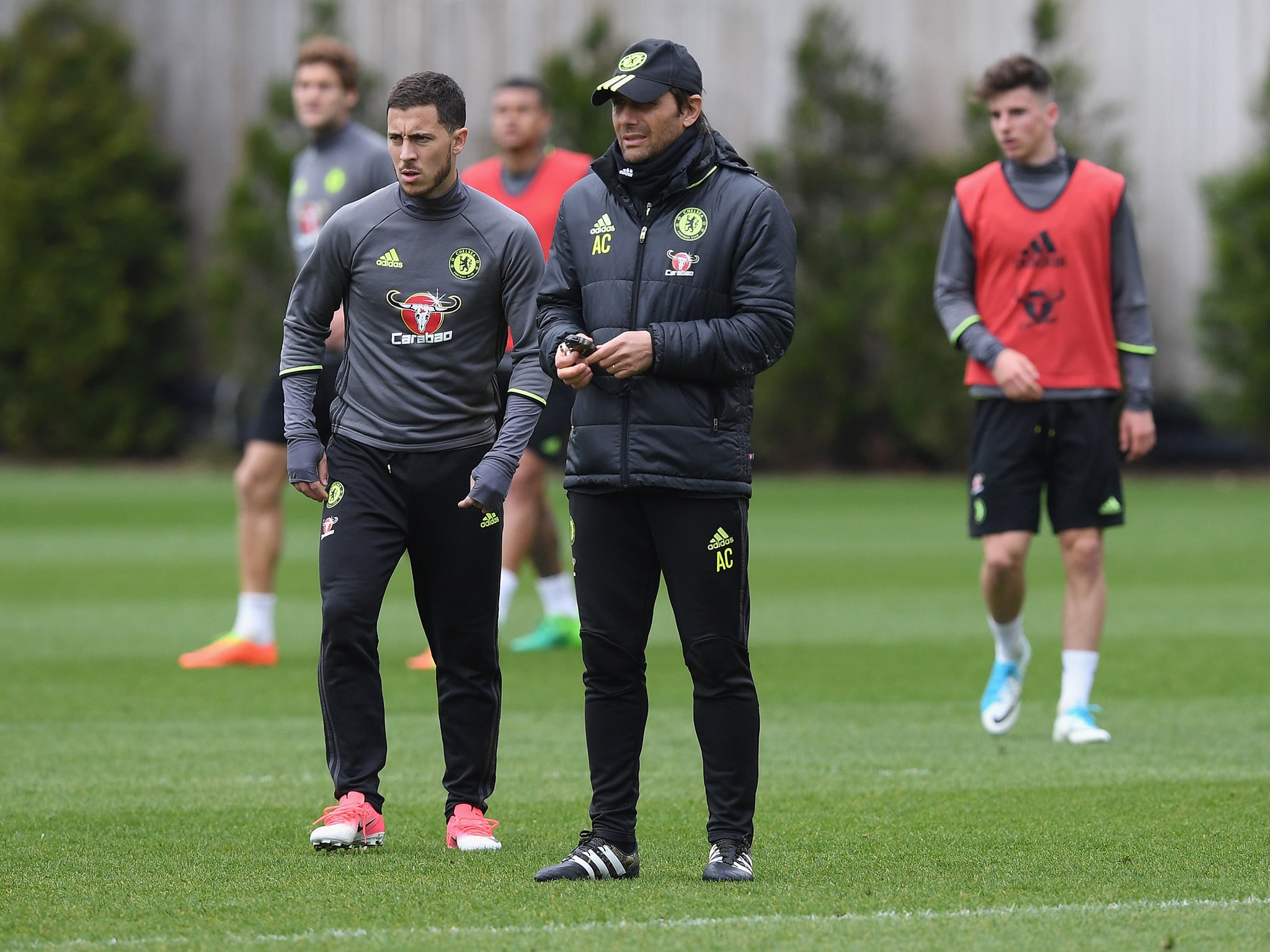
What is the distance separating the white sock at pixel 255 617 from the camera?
8.88 m

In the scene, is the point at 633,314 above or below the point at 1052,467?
above

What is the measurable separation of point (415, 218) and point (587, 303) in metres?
0.68

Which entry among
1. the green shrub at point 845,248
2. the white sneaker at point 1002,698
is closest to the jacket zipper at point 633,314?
the white sneaker at point 1002,698

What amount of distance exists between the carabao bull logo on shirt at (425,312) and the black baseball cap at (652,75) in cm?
75

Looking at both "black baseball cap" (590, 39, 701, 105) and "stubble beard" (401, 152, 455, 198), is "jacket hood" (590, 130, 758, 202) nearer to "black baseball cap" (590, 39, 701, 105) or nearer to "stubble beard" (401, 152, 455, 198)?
"black baseball cap" (590, 39, 701, 105)

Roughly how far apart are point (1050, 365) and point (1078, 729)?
138 centimetres

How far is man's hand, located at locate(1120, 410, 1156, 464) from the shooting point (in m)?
7.00

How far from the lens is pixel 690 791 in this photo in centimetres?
590

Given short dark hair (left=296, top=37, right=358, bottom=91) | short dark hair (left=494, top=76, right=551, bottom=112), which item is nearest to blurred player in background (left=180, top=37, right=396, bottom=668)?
short dark hair (left=296, top=37, right=358, bottom=91)

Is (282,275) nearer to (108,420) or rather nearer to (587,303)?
(108,420)

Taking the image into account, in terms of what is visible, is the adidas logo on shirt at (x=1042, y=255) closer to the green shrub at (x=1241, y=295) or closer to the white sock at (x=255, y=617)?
the white sock at (x=255, y=617)

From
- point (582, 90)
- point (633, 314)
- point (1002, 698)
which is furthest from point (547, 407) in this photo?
point (582, 90)

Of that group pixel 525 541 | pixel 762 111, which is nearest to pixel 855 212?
pixel 762 111

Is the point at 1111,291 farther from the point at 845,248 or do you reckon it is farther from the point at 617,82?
the point at 845,248
